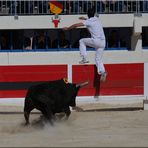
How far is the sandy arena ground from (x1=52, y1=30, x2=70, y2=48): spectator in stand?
6.95 metres

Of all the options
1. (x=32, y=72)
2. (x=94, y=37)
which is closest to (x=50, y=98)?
(x=32, y=72)

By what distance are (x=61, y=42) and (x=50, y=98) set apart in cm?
1010

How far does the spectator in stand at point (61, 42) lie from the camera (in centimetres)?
1989

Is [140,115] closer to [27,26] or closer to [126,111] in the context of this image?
[126,111]

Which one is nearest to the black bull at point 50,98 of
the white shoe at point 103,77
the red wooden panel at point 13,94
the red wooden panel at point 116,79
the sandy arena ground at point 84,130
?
the sandy arena ground at point 84,130

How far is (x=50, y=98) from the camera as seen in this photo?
10094 millimetres

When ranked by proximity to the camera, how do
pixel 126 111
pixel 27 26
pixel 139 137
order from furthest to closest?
pixel 27 26, pixel 126 111, pixel 139 137

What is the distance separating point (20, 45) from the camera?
19938 mm

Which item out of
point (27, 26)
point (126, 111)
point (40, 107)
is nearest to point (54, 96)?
point (40, 107)

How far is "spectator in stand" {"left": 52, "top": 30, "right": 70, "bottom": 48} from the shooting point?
19891 millimetres

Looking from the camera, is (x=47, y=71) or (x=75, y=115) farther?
(x=47, y=71)

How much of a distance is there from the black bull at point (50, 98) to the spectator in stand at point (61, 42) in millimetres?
9445

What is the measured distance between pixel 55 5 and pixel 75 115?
8.28m

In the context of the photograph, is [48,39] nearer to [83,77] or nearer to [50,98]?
[83,77]
